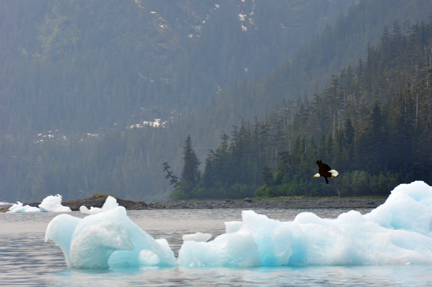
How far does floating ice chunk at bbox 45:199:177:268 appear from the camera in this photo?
23719 mm

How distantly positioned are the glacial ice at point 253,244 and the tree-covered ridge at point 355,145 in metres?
89.7

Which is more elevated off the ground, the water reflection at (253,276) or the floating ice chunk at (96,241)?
the floating ice chunk at (96,241)

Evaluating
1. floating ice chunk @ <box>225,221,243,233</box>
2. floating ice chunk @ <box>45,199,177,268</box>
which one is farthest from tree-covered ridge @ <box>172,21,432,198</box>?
floating ice chunk @ <box>45,199,177,268</box>

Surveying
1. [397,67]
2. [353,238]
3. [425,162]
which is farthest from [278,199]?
[353,238]

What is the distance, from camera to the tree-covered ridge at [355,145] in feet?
395

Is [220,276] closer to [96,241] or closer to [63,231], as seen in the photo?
[96,241]

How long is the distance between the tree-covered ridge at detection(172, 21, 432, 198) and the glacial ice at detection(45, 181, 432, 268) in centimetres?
8972

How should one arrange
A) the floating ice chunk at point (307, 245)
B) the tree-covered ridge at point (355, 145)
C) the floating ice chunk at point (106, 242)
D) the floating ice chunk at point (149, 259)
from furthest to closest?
1. the tree-covered ridge at point (355, 145)
2. the floating ice chunk at point (149, 259)
3. the floating ice chunk at point (307, 245)
4. the floating ice chunk at point (106, 242)

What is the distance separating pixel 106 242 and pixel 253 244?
6257 mm

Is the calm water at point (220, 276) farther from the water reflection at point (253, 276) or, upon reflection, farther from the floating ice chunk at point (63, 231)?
the floating ice chunk at point (63, 231)

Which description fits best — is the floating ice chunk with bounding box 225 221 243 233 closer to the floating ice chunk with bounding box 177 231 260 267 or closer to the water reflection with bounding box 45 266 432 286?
the floating ice chunk with bounding box 177 231 260 267

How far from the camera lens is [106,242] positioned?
23469mm

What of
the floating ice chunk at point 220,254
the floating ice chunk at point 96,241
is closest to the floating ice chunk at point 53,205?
the floating ice chunk at point 96,241

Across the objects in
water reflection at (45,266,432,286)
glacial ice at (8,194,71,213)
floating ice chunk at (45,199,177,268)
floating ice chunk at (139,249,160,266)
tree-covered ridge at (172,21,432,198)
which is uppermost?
Answer: tree-covered ridge at (172,21,432,198)
